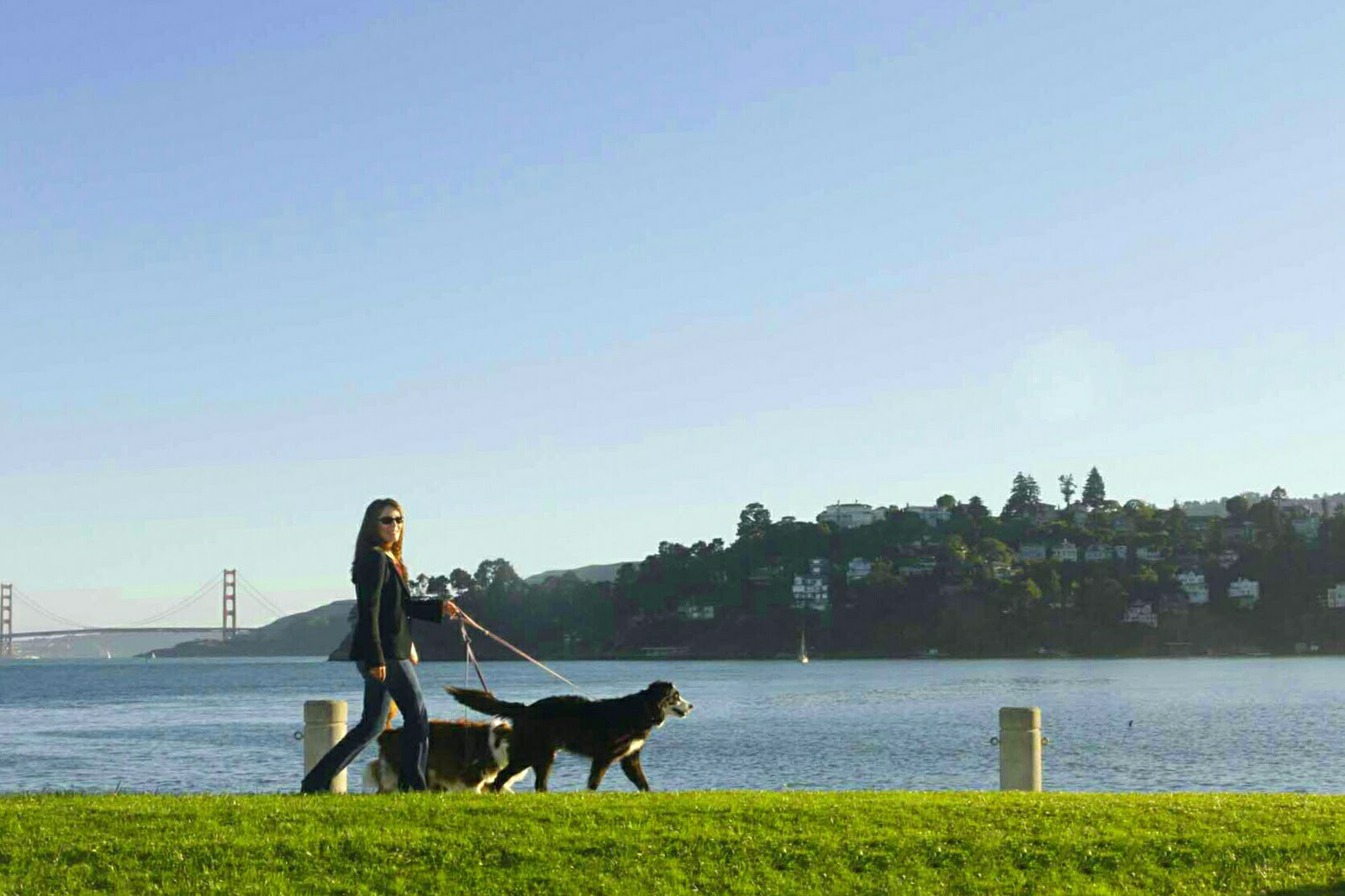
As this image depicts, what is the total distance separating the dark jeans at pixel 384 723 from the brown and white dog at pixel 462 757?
324mm

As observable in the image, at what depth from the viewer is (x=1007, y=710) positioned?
1368 centimetres

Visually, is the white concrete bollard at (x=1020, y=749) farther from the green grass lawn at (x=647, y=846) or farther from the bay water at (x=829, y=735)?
the bay water at (x=829, y=735)

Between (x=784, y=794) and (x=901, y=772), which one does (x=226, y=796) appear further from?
(x=901, y=772)

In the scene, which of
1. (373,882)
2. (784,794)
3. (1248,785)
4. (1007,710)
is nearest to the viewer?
(373,882)

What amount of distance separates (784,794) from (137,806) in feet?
16.2

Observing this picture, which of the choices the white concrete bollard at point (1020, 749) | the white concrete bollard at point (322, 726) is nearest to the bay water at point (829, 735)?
the white concrete bollard at point (322, 726)

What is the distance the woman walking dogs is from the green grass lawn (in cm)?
46

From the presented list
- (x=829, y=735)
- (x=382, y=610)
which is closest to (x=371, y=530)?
(x=382, y=610)

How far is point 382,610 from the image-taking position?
1149 cm

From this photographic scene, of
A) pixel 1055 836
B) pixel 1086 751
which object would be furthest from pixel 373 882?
pixel 1086 751

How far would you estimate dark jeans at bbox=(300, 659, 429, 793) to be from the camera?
11578 millimetres

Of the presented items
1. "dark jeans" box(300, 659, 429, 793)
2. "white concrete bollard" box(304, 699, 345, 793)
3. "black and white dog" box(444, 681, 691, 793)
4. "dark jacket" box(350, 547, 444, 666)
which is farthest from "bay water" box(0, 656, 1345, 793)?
"dark jacket" box(350, 547, 444, 666)

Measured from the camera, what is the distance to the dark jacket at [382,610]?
11.3 metres

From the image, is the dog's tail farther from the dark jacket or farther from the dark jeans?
the dark jacket
